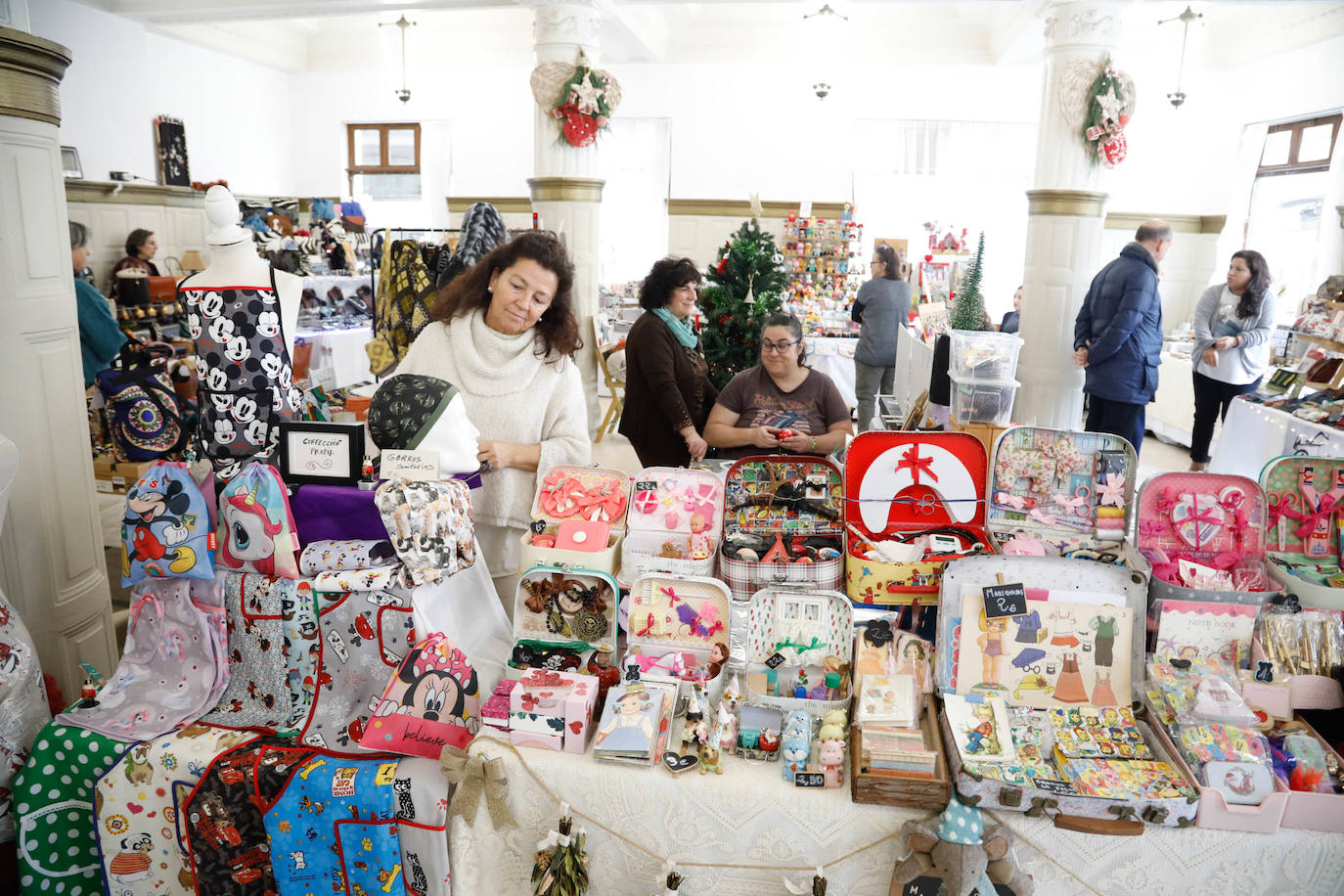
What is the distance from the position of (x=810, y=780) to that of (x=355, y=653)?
41.8 inches

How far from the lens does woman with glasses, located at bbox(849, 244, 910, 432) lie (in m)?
6.54

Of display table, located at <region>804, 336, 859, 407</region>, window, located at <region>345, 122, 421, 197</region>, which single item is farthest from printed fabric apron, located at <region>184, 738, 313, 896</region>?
window, located at <region>345, 122, 421, 197</region>

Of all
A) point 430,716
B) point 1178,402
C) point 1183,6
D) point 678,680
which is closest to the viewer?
point 430,716

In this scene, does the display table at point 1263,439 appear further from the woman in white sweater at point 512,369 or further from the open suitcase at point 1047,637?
the woman in white sweater at point 512,369

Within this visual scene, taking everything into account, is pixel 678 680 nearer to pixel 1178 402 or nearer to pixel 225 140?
pixel 1178 402

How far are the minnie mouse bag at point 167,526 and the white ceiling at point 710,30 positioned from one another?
6.23m

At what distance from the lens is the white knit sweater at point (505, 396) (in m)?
2.44

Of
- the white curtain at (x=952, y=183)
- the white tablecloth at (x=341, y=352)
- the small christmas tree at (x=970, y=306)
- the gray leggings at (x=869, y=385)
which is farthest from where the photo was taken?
the white curtain at (x=952, y=183)

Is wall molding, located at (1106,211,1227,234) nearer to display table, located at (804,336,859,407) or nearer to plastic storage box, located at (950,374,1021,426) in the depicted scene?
display table, located at (804,336,859,407)

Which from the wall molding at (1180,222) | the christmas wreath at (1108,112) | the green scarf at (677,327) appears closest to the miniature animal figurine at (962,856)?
the green scarf at (677,327)

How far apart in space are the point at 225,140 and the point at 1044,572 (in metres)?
10.6

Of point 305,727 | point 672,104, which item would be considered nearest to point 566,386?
point 305,727

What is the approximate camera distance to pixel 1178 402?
23.3 ft

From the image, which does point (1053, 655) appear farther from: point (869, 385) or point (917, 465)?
point (869, 385)
